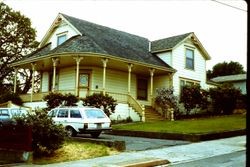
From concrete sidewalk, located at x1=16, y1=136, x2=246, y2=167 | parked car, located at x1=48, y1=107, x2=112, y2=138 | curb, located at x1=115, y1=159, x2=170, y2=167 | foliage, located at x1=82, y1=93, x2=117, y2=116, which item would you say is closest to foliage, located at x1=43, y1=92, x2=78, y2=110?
foliage, located at x1=82, y1=93, x2=117, y2=116

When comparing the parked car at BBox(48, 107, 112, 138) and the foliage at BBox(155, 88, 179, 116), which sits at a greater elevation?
→ the foliage at BBox(155, 88, 179, 116)

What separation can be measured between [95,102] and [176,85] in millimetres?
10714

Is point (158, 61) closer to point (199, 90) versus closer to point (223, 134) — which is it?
point (199, 90)

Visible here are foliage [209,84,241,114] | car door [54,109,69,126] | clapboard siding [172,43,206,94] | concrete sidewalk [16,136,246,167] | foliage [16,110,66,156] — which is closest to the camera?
concrete sidewalk [16,136,246,167]

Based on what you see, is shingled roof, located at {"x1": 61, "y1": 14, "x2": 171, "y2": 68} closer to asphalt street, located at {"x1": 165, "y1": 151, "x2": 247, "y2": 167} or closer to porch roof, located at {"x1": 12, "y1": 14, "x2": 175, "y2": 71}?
porch roof, located at {"x1": 12, "y1": 14, "x2": 175, "y2": 71}

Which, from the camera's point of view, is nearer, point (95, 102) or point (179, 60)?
point (95, 102)

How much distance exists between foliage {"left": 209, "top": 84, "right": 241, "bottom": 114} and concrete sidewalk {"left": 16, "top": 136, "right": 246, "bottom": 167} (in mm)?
14978

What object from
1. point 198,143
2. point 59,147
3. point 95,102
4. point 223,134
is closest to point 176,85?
point 95,102

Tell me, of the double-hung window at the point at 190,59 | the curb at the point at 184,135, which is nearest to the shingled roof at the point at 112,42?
the double-hung window at the point at 190,59

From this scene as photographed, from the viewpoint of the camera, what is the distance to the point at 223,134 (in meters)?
20.5

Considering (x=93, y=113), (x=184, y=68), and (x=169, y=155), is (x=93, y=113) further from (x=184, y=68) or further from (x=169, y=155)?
(x=184, y=68)

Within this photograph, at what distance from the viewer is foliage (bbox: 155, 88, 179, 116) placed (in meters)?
31.4

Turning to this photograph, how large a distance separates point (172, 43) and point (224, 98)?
6609mm

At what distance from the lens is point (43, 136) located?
44.0 ft
